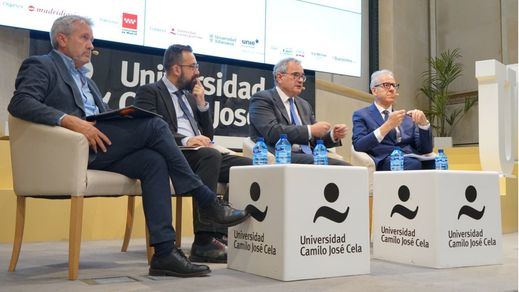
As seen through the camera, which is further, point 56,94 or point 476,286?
point 56,94

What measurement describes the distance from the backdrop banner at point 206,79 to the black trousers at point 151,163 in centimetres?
188

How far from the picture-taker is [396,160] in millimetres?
3139

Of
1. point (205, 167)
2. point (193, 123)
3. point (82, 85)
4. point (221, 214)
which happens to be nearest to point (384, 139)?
point (193, 123)

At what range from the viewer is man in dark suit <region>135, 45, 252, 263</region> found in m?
2.54

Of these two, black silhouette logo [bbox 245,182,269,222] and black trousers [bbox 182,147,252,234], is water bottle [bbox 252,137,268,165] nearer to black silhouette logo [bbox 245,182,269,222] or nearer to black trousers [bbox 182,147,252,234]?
black trousers [bbox 182,147,252,234]

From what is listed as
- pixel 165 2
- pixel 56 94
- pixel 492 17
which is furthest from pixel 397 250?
pixel 492 17

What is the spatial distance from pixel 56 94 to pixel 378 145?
189 cm

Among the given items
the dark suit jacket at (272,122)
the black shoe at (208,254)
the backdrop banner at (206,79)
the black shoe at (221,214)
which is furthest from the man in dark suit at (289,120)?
A: the backdrop banner at (206,79)

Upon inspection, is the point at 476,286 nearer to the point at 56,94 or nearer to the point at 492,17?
the point at 56,94

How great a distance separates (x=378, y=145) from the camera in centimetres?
336

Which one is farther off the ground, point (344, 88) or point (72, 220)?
point (344, 88)

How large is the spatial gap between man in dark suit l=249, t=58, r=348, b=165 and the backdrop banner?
1.27m

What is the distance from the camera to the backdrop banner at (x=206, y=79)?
4.07 m

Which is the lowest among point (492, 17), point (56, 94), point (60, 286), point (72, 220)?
point (60, 286)
